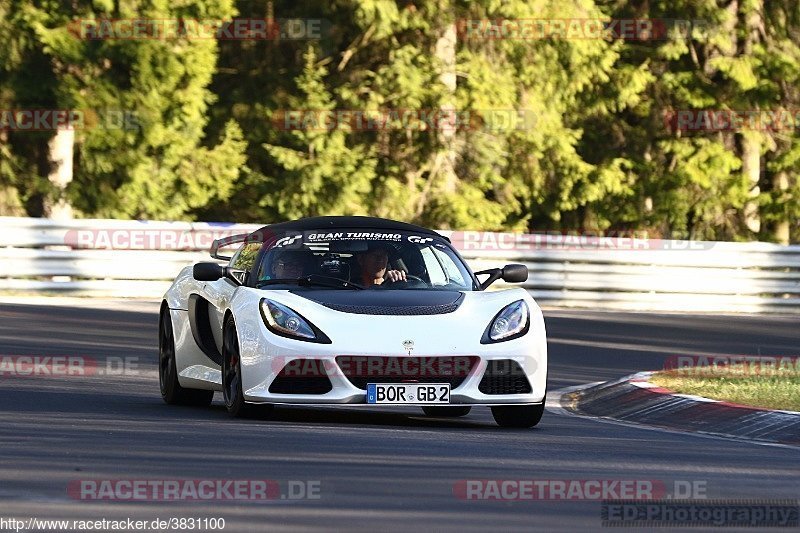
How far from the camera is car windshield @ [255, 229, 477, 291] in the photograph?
1291 centimetres

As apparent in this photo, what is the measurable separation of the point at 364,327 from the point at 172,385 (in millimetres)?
2444

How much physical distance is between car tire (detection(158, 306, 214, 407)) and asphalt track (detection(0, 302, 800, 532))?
149 mm

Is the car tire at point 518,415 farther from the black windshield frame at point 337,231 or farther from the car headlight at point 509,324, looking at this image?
the black windshield frame at point 337,231

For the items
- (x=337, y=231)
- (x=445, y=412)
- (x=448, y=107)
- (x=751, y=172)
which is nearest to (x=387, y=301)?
(x=337, y=231)

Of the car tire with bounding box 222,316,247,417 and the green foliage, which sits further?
the green foliage

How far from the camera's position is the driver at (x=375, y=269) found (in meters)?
13.0

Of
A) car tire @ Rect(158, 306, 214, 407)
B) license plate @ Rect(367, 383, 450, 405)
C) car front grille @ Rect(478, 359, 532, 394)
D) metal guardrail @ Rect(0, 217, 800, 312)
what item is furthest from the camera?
metal guardrail @ Rect(0, 217, 800, 312)

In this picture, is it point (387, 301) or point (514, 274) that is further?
point (514, 274)

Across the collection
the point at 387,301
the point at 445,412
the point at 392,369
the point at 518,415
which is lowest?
the point at 445,412

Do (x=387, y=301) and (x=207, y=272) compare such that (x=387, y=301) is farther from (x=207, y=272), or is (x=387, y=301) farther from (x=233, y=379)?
(x=207, y=272)

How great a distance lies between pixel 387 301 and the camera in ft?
40.5

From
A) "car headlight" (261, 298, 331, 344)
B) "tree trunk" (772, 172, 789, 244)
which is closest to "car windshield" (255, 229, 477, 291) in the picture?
"car headlight" (261, 298, 331, 344)

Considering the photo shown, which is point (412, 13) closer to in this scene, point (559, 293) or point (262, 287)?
point (559, 293)

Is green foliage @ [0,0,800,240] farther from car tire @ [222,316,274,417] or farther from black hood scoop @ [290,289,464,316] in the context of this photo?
black hood scoop @ [290,289,464,316]
